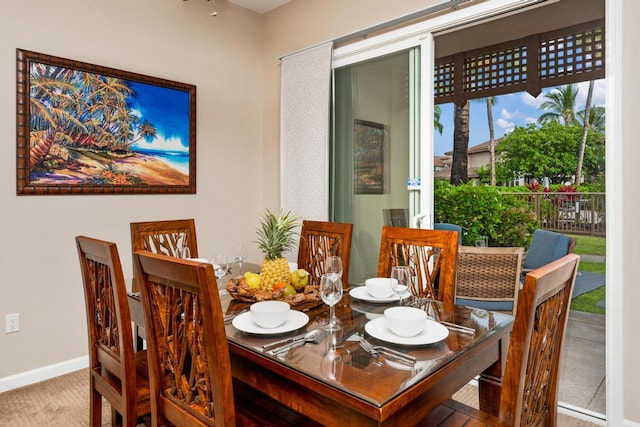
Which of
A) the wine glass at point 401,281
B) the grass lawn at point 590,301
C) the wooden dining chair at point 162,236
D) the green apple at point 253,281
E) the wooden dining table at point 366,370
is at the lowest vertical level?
the grass lawn at point 590,301

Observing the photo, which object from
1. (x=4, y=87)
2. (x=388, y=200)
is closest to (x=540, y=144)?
(x=388, y=200)

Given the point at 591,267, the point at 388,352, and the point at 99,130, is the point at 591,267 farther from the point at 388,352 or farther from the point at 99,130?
the point at 99,130

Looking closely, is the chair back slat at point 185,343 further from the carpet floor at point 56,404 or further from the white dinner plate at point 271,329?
the carpet floor at point 56,404

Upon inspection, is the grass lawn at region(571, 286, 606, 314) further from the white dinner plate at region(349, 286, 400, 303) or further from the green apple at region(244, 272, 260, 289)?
the green apple at region(244, 272, 260, 289)

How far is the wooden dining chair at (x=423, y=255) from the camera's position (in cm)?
192

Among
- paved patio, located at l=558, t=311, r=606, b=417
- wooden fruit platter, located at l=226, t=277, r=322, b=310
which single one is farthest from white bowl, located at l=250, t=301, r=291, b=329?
paved patio, located at l=558, t=311, r=606, b=417

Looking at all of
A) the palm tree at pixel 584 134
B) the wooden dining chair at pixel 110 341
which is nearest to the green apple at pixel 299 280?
the wooden dining chair at pixel 110 341

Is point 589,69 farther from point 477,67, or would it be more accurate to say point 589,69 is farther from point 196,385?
point 196,385

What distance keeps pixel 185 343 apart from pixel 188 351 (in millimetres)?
64

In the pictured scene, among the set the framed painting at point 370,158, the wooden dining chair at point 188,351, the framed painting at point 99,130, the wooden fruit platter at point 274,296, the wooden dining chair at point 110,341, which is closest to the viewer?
the wooden dining chair at point 188,351

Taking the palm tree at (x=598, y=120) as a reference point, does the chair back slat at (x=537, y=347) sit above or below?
below

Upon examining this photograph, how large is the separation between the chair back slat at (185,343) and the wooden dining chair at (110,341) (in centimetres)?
21

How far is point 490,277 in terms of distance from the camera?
10.6 feet

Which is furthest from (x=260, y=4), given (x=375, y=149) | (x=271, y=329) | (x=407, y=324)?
(x=407, y=324)
